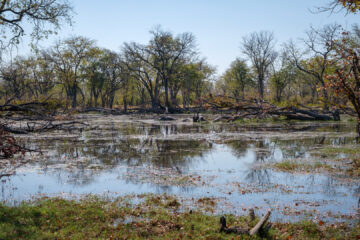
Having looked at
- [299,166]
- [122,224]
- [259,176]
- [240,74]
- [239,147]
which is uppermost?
[240,74]

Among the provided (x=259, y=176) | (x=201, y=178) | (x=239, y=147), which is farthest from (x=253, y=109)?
(x=201, y=178)

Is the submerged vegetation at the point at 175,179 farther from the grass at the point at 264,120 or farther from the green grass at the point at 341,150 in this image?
the grass at the point at 264,120

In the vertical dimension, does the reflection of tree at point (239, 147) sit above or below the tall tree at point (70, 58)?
below

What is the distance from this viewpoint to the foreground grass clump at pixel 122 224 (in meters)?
6.91

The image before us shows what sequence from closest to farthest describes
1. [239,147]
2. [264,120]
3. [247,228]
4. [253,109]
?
[247,228], [239,147], [253,109], [264,120]

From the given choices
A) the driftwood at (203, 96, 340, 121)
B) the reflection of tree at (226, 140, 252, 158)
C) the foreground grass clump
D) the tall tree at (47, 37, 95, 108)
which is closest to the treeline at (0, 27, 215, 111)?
the tall tree at (47, 37, 95, 108)

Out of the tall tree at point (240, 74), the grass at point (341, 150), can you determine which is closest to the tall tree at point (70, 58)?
the tall tree at point (240, 74)

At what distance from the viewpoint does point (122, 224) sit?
7.60 metres

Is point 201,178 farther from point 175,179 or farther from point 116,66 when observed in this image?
point 116,66

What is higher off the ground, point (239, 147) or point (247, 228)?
point (239, 147)

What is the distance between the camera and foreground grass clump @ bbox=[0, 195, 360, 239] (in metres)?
6.91

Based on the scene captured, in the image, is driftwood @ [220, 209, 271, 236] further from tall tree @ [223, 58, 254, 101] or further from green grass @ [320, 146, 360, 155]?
tall tree @ [223, 58, 254, 101]

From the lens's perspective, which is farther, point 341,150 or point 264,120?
point 264,120

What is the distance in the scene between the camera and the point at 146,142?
76.4ft
